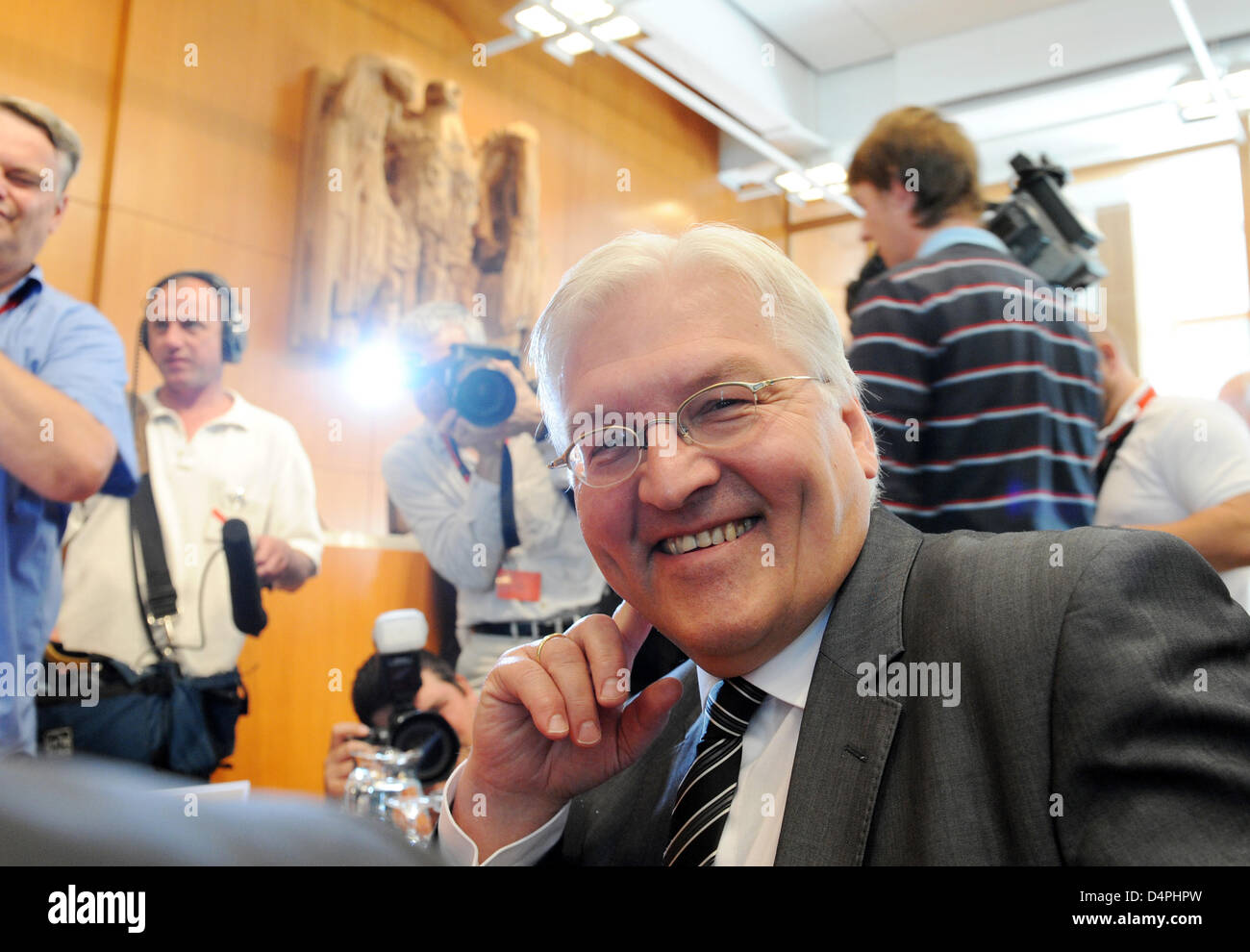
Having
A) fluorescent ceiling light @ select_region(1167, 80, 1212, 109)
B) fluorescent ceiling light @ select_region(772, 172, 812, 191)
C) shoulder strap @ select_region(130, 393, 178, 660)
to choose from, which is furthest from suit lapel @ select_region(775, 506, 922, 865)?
fluorescent ceiling light @ select_region(772, 172, 812, 191)

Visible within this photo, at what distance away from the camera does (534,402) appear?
9.15 feet

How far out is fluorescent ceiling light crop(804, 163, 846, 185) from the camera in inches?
220

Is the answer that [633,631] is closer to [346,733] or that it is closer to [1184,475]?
[346,733]

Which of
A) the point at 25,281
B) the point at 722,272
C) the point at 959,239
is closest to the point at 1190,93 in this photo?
the point at 959,239

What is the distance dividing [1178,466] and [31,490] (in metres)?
2.45

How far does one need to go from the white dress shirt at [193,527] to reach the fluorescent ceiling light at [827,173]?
364 cm

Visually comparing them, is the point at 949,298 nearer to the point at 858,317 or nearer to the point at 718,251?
the point at 858,317

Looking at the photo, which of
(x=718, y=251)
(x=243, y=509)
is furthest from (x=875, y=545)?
(x=243, y=509)

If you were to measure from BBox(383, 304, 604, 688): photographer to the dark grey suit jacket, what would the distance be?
1896 mm

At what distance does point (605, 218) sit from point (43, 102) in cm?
279

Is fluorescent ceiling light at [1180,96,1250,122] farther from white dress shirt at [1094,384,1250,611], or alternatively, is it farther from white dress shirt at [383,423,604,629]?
white dress shirt at [383,423,604,629]

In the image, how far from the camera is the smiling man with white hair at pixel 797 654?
28.4 inches

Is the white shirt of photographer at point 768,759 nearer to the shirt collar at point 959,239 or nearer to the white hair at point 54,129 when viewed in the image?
the shirt collar at point 959,239

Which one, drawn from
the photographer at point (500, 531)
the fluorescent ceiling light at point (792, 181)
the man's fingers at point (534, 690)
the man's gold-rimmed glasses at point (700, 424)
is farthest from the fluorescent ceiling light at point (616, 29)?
the man's fingers at point (534, 690)
